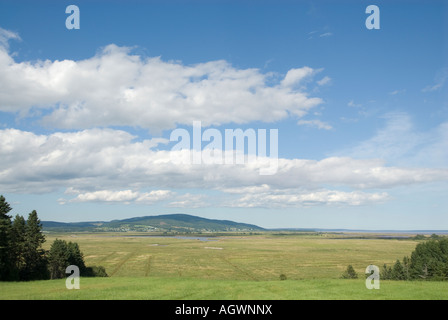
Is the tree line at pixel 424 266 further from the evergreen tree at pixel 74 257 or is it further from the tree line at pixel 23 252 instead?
the tree line at pixel 23 252

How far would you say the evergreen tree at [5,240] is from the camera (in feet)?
128

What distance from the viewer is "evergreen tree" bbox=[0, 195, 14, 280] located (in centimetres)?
3909

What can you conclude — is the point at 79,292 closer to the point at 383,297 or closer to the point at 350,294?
the point at 350,294

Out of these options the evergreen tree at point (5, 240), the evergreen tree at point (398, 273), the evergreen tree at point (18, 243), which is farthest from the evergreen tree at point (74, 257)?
the evergreen tree at point (398, 273)

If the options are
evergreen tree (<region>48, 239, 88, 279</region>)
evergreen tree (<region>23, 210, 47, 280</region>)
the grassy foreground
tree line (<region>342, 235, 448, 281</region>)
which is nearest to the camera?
the grassy foreground

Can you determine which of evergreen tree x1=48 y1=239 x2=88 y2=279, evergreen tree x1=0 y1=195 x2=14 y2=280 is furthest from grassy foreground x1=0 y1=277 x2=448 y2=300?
evergreen tree x1=48 y1=239 x2=88 y2=279

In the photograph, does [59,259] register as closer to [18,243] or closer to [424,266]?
[18,243]

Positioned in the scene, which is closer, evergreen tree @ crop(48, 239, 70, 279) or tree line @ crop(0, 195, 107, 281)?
tree line @ crop(0, 195, 107, 281)

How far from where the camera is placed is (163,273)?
293 feet

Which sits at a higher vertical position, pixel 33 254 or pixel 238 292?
pixel 238 292

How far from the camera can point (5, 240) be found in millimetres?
41062

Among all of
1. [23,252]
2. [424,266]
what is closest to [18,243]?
[23,252]

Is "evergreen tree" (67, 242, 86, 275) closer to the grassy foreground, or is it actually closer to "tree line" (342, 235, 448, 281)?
the grassy foreground
